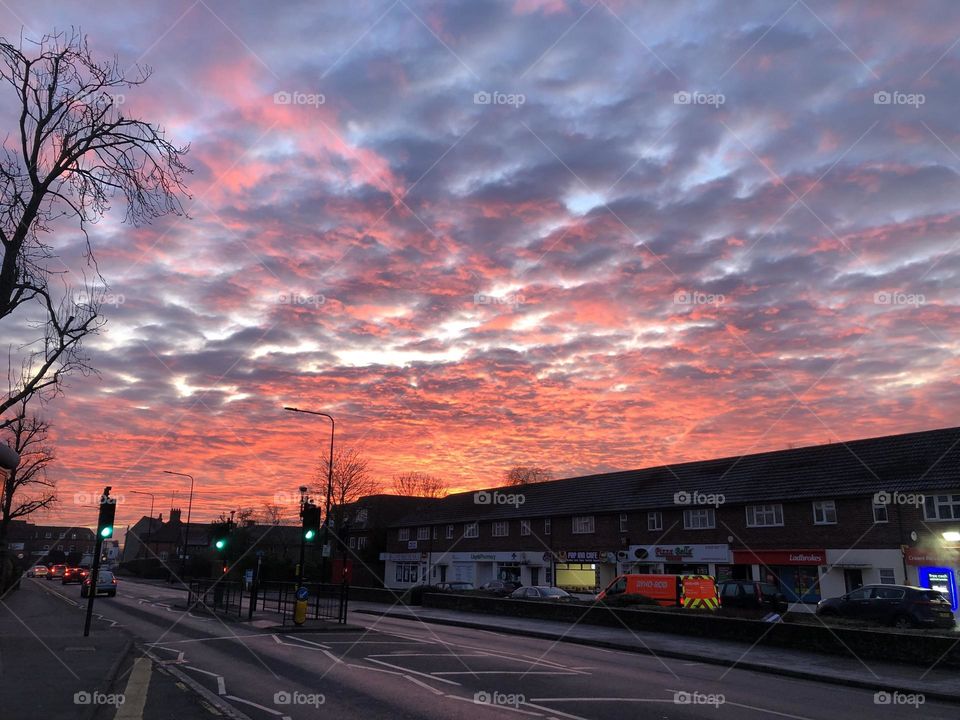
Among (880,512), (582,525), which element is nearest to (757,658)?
(880,512)

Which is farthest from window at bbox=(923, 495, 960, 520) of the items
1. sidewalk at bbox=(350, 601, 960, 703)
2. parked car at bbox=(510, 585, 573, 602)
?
parked car at bbox=(510, 585, 573, 602)

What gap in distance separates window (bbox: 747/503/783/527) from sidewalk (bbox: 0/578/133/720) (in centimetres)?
3291

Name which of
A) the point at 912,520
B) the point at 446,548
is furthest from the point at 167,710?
the point at 446,548

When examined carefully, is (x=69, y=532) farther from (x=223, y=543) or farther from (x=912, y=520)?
(x=912, y=520)

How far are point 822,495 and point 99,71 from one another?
3700cm

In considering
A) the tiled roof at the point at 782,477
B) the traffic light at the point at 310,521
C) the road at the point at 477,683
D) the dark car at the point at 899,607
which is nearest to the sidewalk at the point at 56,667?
the road at the point at 477,683

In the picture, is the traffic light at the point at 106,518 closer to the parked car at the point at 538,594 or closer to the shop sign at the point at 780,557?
the parked car at the point at 538,594

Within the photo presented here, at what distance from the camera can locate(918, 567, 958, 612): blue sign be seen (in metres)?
30.6

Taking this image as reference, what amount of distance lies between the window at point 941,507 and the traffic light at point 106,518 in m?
33.5

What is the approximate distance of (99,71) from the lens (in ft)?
36.3

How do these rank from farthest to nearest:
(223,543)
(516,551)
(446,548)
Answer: (446,548) < (516,551) < (223,543)

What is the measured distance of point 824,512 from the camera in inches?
1455

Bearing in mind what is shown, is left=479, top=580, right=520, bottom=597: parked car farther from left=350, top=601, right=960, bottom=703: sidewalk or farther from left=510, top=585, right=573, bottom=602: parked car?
left=350, top=601, right=960, bottom=703: sidewalk

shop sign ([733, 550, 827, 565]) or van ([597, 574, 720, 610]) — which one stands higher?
shop sign ([733, 550, 827, 565])
